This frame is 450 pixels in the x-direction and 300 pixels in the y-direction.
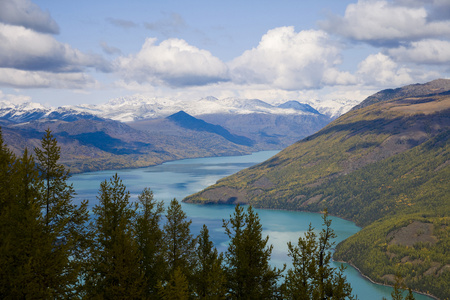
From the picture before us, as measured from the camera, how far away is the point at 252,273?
4047 cm

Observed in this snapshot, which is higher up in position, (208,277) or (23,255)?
(23,255)

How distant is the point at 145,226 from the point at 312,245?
18.4 meters

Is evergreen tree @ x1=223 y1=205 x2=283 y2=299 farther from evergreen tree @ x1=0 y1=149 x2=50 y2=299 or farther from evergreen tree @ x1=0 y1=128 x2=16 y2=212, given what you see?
evergreen tree @ x1=0 y1=128 x2=16 y2=212

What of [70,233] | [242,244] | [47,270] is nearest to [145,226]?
[70,233]

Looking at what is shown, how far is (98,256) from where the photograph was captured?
38438 millimetres

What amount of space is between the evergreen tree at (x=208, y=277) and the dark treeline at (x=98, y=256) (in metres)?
0.10

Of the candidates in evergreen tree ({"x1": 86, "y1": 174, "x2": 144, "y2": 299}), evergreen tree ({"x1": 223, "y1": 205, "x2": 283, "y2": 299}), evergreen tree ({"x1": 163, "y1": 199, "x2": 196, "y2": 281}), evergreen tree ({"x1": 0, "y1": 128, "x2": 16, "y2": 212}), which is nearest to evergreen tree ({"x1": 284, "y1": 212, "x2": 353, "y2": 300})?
evergreen tree ({"x1": 223, "y1": 205, "x2": 283, "y2": 299})

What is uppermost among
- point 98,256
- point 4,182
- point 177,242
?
A: point 4,182

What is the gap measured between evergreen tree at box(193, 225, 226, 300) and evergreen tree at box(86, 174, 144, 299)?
6285 mm

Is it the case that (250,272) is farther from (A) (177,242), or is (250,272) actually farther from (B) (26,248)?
(B) (26,248)

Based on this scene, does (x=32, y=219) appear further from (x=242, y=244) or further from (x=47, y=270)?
(x=242, y=244)

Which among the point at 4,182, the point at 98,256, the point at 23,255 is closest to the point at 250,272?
the point at 98,256

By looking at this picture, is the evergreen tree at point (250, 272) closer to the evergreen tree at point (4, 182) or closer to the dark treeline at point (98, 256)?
the dark treeline at point (98, 256)

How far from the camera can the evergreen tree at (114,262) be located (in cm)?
3403
